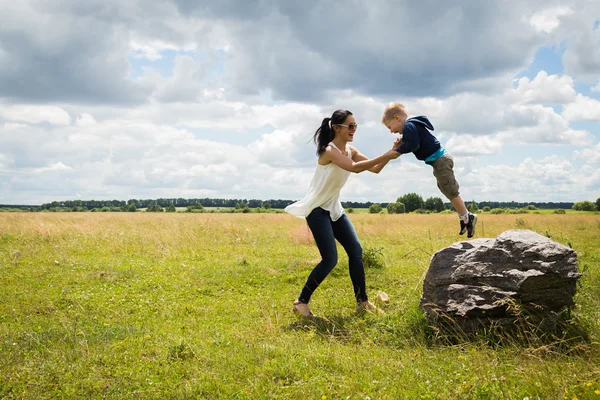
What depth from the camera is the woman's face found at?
6.46 m

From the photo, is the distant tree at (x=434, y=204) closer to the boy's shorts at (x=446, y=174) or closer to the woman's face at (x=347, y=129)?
the boy's shorts at (x=446, y=174)

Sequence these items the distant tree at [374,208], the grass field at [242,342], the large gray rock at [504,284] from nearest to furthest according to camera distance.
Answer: the grass field at [242,342] < the large gray rock at [504,284] < the distant tree at [374,208]

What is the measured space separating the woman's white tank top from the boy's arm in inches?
36.4

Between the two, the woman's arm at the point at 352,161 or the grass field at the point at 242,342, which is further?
the woman's arm at the point at 352,161

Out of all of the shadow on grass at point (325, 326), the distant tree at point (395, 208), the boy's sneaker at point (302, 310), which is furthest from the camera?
the distant tree at point (395, 208)

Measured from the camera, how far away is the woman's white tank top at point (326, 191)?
21.0 ft

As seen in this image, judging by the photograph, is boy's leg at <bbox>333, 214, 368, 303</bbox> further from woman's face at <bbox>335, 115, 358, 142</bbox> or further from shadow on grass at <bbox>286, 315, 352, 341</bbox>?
woman's face at <bbox>335, 115, 358, 142</bbox>

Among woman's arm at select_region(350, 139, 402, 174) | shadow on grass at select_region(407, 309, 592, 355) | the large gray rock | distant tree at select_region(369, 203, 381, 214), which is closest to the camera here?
shadow on grass at select_region(407, 309, 592, 355)

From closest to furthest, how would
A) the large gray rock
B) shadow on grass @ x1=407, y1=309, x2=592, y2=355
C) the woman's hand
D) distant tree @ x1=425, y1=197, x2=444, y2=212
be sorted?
shadow on grass @ x1=407, y1=309, x2=592, y2=355
the large gray rock
the woman's hand
distant tree @ x1=425, y1=197, x2=444, y2=212

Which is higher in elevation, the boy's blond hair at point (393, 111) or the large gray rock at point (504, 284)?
the boy's blond hair at point (393, 111)

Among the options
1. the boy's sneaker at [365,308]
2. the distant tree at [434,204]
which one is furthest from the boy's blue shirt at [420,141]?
the distant tree at [434,204]

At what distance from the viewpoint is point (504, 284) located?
5551 mm

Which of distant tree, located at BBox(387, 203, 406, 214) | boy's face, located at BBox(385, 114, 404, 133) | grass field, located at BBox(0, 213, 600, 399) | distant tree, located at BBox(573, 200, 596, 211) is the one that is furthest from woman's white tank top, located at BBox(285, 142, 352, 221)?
distant tree, located at BBox(573, 200, 596, 211)

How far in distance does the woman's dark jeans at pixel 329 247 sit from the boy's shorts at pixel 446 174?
4.75 ft
